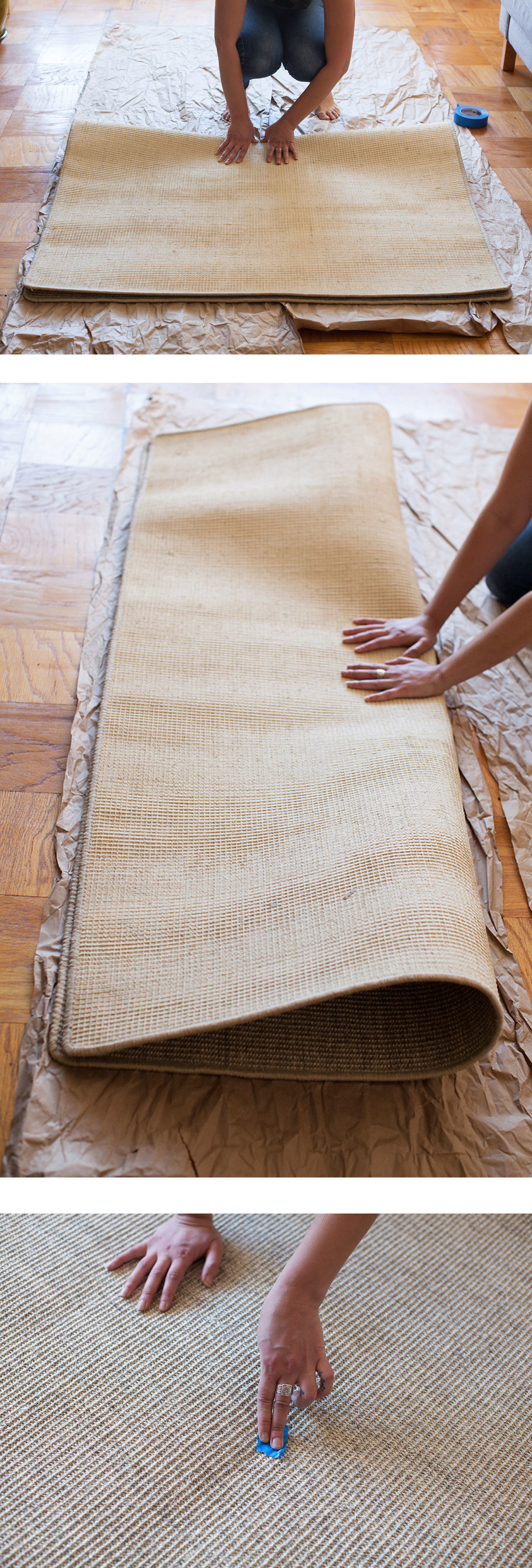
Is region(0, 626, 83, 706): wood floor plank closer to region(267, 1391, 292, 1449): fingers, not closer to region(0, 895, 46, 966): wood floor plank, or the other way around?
region(0, 895, 46, 966): wood floor plank

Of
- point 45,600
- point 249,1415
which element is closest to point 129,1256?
point 249,1415

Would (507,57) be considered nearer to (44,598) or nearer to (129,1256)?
(44,598)

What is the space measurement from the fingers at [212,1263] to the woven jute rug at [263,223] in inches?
44.8

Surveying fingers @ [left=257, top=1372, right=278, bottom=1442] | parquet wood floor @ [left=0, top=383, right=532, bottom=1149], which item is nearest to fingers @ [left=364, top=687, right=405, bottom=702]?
parquet wood floor @ [left=0, top=383, right=532, bottom=1149]

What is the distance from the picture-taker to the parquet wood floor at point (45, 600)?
946 mm

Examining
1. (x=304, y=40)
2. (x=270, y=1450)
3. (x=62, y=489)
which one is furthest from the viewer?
(x=62, y=489)

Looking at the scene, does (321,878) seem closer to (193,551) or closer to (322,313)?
(193,551)

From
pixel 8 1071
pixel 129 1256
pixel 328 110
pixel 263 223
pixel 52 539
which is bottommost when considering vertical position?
pixel 129 1256

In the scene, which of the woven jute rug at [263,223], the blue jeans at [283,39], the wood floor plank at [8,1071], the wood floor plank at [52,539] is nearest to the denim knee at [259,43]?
the blue jeans at [283,39]

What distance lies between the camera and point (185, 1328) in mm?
774

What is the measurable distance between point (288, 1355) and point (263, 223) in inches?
53.2

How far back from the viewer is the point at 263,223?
1.29m

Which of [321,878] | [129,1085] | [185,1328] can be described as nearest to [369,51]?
[321,878]

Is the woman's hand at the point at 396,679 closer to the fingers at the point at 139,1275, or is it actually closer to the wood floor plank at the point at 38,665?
the wood floor plank at the point at 38,665
